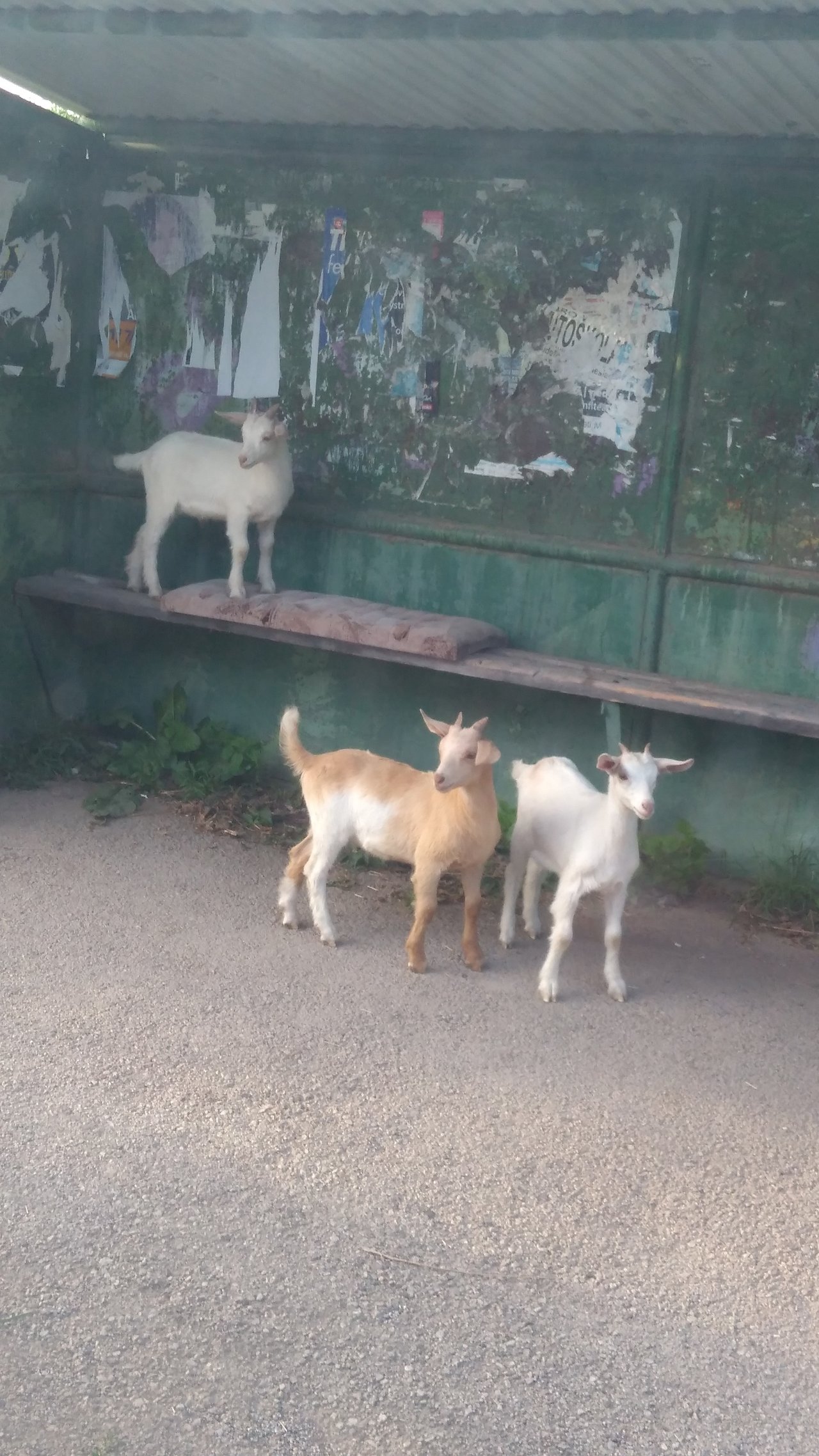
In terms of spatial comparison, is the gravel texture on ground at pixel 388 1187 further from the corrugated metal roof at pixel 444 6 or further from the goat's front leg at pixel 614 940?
the corrugated metal roof at pixel 444 6

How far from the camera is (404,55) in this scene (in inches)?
205

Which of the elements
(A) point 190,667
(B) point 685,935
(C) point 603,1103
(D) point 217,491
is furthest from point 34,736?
(C) point 603,1103

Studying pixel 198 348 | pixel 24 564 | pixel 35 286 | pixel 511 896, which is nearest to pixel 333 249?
pixel 198 348

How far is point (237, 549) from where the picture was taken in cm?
649

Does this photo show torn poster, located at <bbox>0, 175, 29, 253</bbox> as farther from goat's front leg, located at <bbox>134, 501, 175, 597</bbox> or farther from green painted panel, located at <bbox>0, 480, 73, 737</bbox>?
goat's front leg, located at <bbox>134, 501, 175, 597</bbox>

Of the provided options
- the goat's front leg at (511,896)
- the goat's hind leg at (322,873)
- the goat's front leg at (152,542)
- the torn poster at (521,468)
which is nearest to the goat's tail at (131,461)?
the goat's front leg at (152,542)

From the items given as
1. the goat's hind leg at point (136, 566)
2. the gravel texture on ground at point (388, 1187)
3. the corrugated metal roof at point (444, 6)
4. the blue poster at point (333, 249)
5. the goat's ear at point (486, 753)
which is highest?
the corrugated metal roof at point (444, 6)

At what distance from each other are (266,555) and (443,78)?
2.26 m

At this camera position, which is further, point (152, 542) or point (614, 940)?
point (152, 542)

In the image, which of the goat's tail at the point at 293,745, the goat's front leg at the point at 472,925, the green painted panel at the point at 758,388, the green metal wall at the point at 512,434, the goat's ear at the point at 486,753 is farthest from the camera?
the green metal wall at the point at 512,434

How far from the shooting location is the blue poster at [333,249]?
656 cm

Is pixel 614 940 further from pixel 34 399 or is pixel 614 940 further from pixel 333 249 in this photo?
pixel 34 399

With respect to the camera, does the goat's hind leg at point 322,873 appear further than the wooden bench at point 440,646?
No

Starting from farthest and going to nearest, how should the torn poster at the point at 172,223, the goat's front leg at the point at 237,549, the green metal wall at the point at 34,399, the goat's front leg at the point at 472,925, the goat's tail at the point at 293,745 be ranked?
the torn poster at the point at 172,223
the green metal wall at the point at 34,399
the goat's front leg at the point at 237,549
the goat's tail at the point at 293,745
the goat's front leg at the point at 472,925
